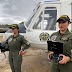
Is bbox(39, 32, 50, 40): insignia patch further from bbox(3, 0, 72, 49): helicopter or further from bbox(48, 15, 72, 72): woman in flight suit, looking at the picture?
bbox(48, 15, 72, 72): woman in flight suit

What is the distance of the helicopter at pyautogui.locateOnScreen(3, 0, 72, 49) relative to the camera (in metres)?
3.80

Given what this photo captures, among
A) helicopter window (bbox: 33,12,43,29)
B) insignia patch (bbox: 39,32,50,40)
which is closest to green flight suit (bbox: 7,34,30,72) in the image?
insignia patch (bbox: 39,32,50,40)

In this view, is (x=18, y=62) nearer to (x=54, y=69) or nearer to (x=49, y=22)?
(x=54, y=69)

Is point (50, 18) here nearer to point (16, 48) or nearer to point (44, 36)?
point (44, 36)

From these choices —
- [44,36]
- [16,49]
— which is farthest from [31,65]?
[16,49]

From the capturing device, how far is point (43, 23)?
158 inches

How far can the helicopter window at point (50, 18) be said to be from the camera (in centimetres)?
399

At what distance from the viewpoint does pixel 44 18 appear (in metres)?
4.08

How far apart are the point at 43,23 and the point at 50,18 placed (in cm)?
42

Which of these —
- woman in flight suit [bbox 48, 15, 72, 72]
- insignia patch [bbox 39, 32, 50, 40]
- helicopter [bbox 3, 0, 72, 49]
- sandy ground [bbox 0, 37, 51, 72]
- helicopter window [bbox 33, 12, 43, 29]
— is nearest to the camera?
woman in flight suit [bbox 48, 15, 72, 72]

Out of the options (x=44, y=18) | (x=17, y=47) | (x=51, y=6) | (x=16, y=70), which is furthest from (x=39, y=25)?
(x=16, y=70)

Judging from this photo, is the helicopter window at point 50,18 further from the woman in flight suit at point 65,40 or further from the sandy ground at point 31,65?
the woman in flight suit at point 65,40

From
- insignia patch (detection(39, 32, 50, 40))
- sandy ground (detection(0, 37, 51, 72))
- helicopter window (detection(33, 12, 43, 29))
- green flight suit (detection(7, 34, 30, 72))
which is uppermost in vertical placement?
helicopter window (detection(33, 12, 43, 29))

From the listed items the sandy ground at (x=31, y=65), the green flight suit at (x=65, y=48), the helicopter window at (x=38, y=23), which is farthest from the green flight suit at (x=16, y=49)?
the helicopter window at (x=38, y=23)
